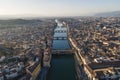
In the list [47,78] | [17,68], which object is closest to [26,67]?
[17,68]

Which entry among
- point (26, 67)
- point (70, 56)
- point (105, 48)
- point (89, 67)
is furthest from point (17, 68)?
point (105, 48)

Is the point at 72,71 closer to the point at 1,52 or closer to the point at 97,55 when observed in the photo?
the point at 97,55

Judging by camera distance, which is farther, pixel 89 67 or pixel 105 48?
pixel 105 48

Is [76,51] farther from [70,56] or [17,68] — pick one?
[17,68]

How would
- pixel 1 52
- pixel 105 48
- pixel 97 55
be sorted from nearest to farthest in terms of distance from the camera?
pixel 97 55 → pixel 1 52 → pixel 105 48

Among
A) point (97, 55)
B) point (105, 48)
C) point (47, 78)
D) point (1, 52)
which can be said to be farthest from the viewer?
point (105, 48)

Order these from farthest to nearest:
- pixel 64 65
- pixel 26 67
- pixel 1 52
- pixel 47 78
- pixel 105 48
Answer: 1. pixel 105 48
2. pixel 1 52
3. pixel 64 65
4. pixel 26 67
5. pixel 47 78

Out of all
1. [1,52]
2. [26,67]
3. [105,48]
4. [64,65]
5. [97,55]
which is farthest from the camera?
[105,48]

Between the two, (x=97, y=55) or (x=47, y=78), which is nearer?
(x=47, y=78)
